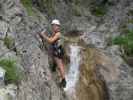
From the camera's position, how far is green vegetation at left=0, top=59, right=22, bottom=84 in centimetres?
1071

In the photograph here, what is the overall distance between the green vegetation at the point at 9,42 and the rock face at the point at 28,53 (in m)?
0.16

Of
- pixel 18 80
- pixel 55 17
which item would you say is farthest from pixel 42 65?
pixel 55 17

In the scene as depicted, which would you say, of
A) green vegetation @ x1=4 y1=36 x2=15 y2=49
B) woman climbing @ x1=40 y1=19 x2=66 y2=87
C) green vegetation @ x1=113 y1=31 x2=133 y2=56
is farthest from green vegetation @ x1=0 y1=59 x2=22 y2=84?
green vegetation @ x1=113 y1=31 x2=133 y2=56

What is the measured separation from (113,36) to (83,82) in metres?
5.19

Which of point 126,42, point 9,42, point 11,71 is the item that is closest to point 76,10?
point 126,42

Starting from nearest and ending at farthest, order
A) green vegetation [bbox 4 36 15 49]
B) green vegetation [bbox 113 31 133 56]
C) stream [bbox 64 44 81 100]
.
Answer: green vegetation [bbox 4 36 15 49] → stream [bbox 64 44 81 100] → green vegetation [bbox 113 31 133 56]

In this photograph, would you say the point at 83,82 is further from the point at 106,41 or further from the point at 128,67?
the point at 106,41

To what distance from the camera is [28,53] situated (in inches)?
515

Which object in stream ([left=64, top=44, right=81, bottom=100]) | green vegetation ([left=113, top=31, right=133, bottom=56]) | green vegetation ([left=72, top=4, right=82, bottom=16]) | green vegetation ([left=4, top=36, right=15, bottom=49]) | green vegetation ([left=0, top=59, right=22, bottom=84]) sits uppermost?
green vegetation ([left=72, top=4, right=82, bottom=16])

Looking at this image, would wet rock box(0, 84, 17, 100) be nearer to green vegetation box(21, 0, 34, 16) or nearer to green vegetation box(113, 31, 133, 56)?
green vegetation box(21, 0, 34, 16)

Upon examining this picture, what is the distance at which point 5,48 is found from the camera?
12.5 metres

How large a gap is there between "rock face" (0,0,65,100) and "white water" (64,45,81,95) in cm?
175

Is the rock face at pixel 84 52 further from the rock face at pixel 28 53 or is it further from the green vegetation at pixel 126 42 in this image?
the green vegetation at pixel 126 42

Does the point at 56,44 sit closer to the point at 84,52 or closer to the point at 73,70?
the point at 73,70
